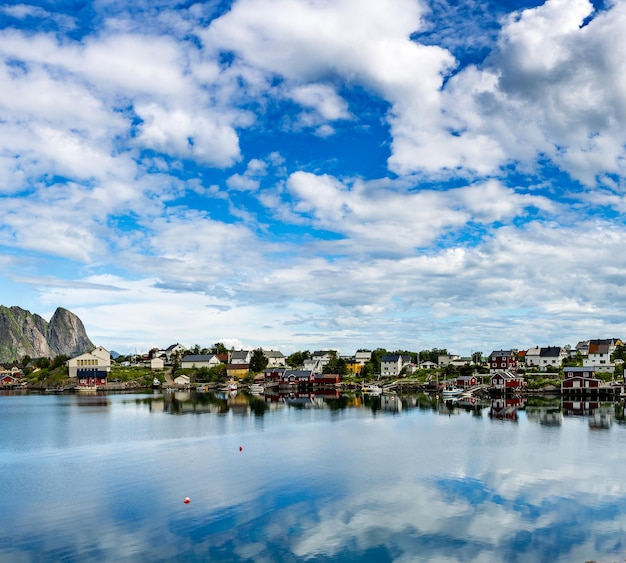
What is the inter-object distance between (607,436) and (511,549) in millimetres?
32839

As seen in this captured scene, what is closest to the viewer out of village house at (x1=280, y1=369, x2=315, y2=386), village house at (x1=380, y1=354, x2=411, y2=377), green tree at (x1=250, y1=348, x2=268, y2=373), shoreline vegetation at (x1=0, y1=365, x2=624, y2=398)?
shoreline vegetation at (x1=0, y1=365, x2=624, y2=398)

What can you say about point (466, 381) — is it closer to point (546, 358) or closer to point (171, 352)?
point (546, 358)

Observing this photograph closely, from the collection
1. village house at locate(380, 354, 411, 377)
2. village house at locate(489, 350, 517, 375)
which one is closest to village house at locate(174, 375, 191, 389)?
village house at locate(380, 354, 411, 377)

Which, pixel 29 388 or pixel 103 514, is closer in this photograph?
pixel 103 514

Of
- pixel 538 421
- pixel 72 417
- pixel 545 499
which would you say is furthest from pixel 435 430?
pixel 72 417

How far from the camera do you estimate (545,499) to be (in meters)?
29.7

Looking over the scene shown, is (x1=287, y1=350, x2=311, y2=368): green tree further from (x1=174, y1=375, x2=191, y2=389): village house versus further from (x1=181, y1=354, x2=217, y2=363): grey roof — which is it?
(x1=174, y1=375, x2=191, y2=389): village house

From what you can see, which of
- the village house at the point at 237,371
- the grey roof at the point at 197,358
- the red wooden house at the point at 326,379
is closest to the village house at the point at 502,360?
the red wooden house at the point at 326,379

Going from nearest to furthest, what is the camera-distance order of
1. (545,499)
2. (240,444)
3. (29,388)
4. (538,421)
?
(545,499) < (240,444) < (538,421) < (29,388)

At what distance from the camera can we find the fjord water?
23.4 metres

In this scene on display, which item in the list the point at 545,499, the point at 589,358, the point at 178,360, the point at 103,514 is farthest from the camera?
the point at 178,360

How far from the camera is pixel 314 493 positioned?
31391 mm

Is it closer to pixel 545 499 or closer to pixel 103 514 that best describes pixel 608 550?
pixel 545 499

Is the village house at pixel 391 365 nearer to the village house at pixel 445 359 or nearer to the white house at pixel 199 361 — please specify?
the village house at pixel 445 359
